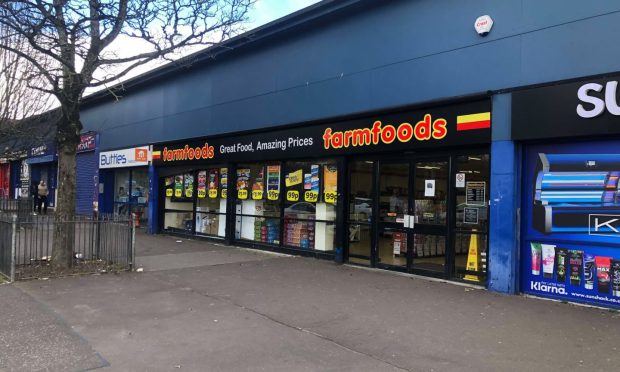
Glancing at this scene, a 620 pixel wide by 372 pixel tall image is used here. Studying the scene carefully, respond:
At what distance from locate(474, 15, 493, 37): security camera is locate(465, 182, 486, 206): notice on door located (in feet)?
8.11

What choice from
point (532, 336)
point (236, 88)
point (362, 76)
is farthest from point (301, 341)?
point (236, 88)

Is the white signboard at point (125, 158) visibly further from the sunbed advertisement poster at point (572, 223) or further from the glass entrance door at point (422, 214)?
the sunbed advertisement poster at point (572, 223)

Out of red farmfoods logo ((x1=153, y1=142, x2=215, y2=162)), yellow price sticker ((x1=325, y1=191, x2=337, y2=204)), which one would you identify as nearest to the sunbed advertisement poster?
yellow price sticker ((x1=325, y1=191, x2=337, y2=204))

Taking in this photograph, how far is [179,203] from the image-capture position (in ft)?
54.9

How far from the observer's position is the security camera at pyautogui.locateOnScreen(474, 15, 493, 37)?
8.30 metres

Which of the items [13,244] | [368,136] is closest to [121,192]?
[13,244]

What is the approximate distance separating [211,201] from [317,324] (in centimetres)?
955

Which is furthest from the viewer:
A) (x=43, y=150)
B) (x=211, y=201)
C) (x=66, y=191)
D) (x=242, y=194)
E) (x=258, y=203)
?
(x=43, y=150)

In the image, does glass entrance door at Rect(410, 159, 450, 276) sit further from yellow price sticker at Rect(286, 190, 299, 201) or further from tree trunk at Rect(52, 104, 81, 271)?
tree trunk at Rect(52, 104, 81, 271)

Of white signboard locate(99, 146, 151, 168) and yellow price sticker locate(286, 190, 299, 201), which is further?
white signboard locate(99, 146, 151, 168)

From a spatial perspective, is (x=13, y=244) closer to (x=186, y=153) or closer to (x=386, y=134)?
(x=386, y=134)

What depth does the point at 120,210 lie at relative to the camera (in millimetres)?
20719

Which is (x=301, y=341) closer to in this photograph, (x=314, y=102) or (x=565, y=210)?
(x=565, y=210)

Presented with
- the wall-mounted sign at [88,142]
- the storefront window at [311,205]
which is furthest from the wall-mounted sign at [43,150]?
the storefront window at [311,205]
